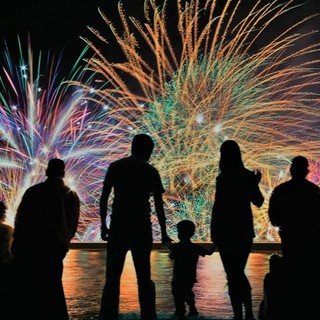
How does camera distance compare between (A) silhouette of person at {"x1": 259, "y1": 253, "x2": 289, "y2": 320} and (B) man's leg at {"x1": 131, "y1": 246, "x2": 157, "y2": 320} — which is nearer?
(A) silhouette of person at {"x1": 259, "y1": 253, "x2": 289, "y2": 320}

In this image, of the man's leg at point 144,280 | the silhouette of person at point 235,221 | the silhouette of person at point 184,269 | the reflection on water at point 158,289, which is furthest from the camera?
the reflection on water at point 158,289

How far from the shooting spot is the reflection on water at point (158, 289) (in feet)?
28.5

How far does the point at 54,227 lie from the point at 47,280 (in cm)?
44

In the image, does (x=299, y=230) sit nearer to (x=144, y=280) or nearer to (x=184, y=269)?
(x=144, y=280)

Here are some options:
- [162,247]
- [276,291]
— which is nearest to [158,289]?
[276,291]

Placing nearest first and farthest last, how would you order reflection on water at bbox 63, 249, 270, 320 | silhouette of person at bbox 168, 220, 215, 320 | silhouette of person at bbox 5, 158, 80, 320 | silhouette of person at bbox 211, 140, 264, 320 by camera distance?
silhouette of person at bbox 5, 158, 80, 320 < silhouette of person at bbox 211, 140, 264, 320 < silhouette of person at bbox 168, 220, 215, 320 < reflection on water at bbox 63, 249, 270, 320

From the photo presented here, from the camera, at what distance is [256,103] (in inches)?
980

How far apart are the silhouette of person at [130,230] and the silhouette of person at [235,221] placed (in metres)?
0.54

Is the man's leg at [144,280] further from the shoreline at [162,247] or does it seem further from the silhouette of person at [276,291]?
the shoreline at [162,247]

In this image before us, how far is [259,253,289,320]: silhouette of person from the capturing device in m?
5.87

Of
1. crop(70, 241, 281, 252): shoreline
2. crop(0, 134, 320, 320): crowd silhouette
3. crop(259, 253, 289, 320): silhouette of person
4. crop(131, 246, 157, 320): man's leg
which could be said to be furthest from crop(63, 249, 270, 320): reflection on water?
crop(70, 241, 281, 252): shoreline

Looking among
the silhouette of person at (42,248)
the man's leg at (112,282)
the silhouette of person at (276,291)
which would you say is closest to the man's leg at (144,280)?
the man's leg at (112,282)

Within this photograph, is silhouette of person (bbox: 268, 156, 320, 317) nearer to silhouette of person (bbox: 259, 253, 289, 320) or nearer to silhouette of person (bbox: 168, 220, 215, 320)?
silhouette of person (bbox: 259, 253, 289, 320)

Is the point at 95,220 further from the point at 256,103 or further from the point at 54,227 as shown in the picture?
the point at 54,227
